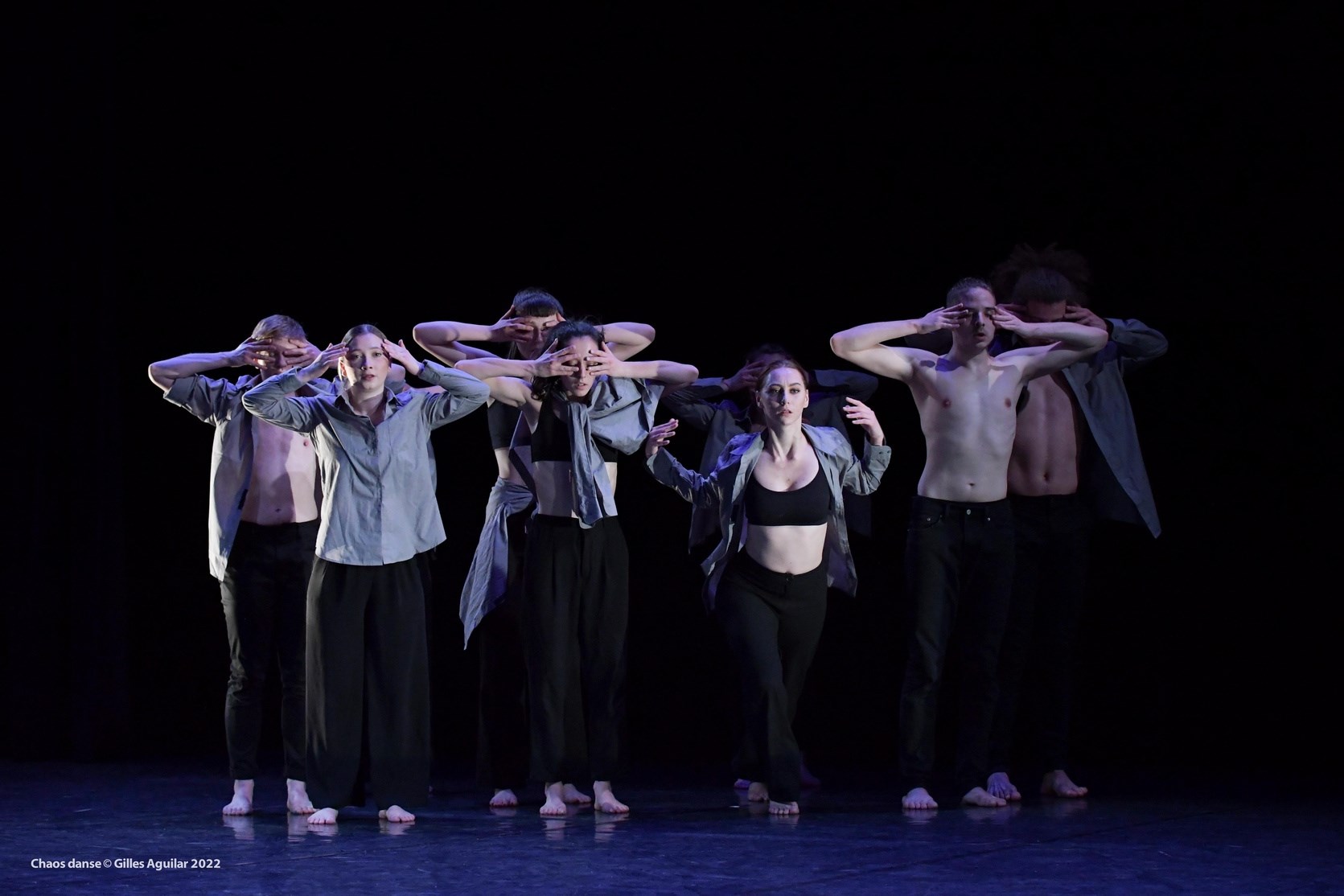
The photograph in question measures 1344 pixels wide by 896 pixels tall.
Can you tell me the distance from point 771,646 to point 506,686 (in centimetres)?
101

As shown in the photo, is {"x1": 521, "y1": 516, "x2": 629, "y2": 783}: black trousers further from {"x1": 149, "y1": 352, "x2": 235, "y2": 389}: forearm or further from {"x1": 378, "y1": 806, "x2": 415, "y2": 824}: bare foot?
{"x1": 149, "y1": 352, "x2": 235, "y2": 389}: forearm

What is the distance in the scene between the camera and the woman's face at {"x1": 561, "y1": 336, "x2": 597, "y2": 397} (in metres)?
4.93

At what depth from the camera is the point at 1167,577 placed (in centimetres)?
630

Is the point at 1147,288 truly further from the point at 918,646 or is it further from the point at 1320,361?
the point at 918,646

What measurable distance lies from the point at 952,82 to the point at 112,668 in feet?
14.4

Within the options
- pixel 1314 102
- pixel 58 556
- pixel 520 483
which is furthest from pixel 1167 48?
pixel 58 556

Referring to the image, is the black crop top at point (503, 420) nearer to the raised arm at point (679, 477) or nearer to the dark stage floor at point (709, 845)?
the raised arm at point (679, 477)

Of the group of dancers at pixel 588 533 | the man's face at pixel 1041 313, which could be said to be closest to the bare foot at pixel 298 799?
the group of dancers at pixel 588 533

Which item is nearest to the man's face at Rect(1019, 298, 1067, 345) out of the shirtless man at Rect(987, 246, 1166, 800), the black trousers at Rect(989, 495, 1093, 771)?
the shirtless man at Rect(987, 246, 1166, 800)

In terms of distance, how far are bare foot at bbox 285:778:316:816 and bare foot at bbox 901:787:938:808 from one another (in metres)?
1.85

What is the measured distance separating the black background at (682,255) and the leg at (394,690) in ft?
4.66

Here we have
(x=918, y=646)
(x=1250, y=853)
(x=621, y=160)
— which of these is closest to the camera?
(x=1250, y=853)

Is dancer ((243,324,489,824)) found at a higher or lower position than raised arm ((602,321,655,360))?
lower

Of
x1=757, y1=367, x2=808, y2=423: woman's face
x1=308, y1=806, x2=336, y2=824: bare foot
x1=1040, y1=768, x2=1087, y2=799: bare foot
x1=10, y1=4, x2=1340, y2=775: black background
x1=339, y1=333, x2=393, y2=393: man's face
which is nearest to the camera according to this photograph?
x1=308, y1=806, x2=336, y2=824: bare foot
